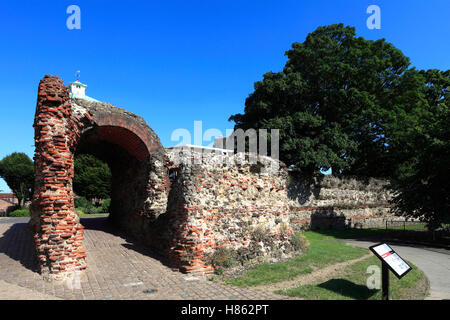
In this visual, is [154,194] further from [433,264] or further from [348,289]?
[433,264]

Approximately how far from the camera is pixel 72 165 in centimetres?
815

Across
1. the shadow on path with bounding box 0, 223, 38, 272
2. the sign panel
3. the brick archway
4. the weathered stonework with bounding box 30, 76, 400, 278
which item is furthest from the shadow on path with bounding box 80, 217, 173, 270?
the sign panel

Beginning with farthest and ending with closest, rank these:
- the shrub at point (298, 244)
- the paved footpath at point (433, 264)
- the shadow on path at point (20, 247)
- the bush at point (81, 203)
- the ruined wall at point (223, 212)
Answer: the bush at point (81, 203) → the shrub at point (298, 244) → the ruined wall at point (223, 212) → the shadow on path at point (20, 247) → the paved footpath at point (433, 264)

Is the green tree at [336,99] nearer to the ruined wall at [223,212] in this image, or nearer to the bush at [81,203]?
the ruined wall at [223,212]

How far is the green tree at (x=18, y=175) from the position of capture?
35.2 meters

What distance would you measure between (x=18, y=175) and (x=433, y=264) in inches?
1635

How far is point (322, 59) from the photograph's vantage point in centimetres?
2041

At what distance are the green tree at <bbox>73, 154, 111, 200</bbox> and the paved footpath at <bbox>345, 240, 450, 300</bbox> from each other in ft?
99.0

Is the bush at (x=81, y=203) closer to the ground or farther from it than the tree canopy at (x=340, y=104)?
closer to the ground

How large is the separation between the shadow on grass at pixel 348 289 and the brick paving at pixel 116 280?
1.49 meters

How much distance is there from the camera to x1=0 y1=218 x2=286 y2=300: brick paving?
5.85 metres

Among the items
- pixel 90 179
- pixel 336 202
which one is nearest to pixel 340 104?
pixel 336 202

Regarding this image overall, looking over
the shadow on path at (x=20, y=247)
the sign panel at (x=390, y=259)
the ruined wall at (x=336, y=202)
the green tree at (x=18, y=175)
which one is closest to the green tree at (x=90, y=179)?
the green tree at (x=18, y=175)
